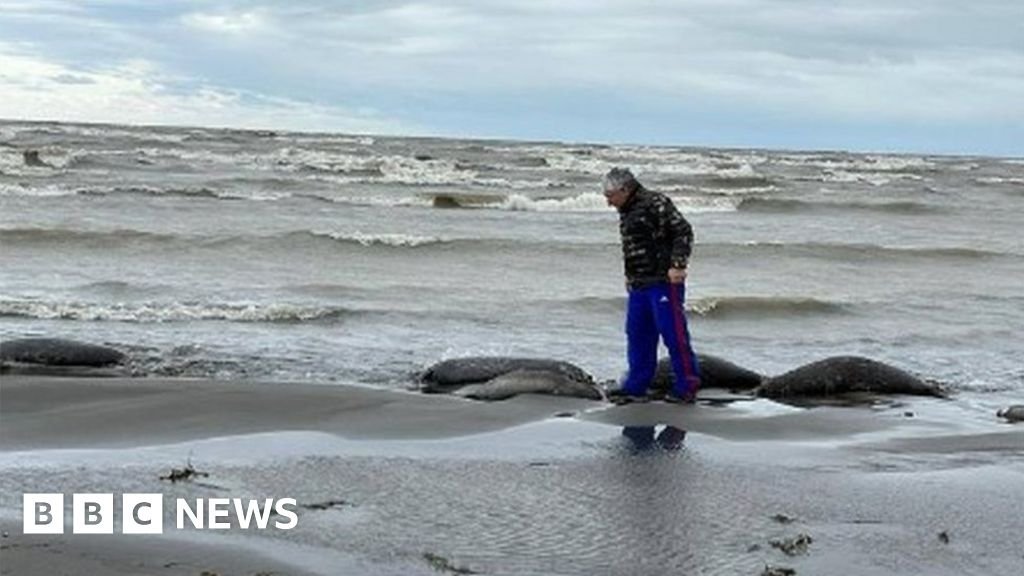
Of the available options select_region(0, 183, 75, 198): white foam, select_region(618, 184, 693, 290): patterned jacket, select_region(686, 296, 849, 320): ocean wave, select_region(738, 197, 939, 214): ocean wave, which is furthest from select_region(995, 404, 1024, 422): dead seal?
select_region(738, 197, 939, 214): ocean wave

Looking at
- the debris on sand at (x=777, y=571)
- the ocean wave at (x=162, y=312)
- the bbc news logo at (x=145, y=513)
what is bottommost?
the ocean wave at (x=162, y=312)

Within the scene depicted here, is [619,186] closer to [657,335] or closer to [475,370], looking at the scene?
[657,335]

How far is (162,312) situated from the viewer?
Answer: 15734mm

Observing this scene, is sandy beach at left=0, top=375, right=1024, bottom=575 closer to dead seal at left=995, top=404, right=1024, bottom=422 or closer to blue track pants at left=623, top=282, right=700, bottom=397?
dead seal at left=995, top=404, right=1024, bottom=422

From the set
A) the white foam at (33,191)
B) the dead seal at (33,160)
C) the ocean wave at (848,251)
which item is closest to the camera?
the ocean wave at (848,251)

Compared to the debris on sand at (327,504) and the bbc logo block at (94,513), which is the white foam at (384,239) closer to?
the debris on sand at (327,504)

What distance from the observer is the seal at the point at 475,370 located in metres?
11.9

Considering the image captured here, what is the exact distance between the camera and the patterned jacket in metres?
11.2

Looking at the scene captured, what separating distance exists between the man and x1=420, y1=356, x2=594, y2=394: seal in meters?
0.71

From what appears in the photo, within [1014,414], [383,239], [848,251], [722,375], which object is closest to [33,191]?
[383,239]

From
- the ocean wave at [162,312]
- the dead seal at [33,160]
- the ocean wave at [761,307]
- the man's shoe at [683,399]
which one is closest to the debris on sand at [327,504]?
the man's shoe at [683,399]

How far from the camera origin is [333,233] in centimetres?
2652

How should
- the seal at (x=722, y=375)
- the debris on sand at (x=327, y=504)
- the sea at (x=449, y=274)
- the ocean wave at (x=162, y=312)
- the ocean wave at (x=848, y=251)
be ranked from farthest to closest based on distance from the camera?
the ocean wave at (x=848, y=251), the ocean wave at (x=162, y=312), the sea at (x=449, y=274), the seal at (x=722, y=375), the debris on sand at (x=327, y=504)

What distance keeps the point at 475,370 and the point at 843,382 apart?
3121mm
